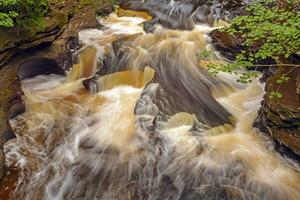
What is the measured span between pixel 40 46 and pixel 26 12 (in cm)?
82

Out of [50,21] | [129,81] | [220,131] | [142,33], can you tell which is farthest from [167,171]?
[142,33]

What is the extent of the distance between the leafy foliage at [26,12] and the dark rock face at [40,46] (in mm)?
202

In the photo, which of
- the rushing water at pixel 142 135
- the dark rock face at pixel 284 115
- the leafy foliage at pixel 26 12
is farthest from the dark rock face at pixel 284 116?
the leafy foliage at pixel 26 12

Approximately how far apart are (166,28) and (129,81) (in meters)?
3.24

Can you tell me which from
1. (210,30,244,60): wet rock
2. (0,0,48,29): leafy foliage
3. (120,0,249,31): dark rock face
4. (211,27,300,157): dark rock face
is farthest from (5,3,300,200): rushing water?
(120,0,249,31): dark rock face

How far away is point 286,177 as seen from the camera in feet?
21.0

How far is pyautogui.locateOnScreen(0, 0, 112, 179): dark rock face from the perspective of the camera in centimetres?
760

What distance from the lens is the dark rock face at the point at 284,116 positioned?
6.52m

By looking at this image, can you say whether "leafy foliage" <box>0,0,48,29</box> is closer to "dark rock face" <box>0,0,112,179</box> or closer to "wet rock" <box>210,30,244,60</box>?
"dark rock face" <box>0,0,112,179</box>

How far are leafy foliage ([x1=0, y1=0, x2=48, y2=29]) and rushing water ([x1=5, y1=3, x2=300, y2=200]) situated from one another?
4.63 feet

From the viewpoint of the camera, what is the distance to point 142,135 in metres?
7.32

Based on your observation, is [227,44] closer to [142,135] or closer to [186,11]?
[186,11]

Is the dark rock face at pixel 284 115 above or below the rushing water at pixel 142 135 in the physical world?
above

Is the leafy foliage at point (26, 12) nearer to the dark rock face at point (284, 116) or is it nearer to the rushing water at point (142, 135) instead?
the rushing water at point (142, 135)
